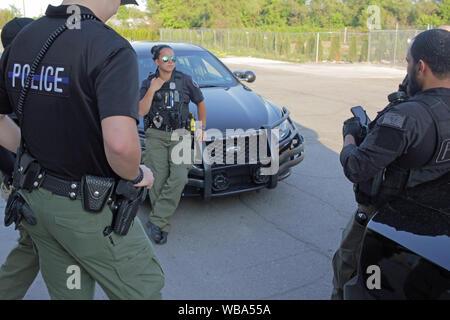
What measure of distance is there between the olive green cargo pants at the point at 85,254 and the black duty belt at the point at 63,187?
2cm

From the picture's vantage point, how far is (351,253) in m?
2.36

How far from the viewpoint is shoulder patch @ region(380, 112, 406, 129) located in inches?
77.6

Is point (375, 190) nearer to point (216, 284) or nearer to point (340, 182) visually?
point (216, 284)

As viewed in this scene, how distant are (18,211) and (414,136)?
1771mm

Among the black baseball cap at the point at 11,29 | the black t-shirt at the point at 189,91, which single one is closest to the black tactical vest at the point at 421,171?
the black t-shirt at the point at 189,91

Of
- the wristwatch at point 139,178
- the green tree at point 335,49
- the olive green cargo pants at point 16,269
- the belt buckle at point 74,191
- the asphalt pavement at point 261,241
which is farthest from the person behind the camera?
the green tree at point 335,49

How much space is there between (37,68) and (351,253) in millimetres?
1794

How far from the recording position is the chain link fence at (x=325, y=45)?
2392 cm

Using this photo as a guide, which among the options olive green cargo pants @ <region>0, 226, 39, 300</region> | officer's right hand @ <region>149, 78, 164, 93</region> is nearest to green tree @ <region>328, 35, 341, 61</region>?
officer's right hand @ <region>149, 78, 164, 93</region>

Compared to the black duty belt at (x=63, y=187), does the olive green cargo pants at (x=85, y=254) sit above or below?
below

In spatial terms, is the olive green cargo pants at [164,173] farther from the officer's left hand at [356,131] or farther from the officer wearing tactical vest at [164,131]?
the officer's left hand at [356,131]

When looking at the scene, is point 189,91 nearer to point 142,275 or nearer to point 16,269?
point 16,269

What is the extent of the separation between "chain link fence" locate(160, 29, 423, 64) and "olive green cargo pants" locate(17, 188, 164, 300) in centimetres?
2167

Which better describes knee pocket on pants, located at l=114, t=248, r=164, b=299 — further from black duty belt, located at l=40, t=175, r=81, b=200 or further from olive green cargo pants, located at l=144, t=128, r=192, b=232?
olive green cargo pants, located at l=144, t=128, r=192, b=232
